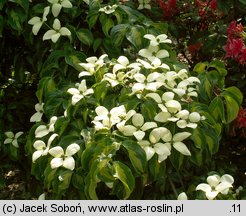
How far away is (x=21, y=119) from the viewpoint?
2434 mm

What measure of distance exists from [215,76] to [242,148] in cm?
77

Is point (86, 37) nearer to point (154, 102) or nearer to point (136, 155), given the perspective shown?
point (154, 102)

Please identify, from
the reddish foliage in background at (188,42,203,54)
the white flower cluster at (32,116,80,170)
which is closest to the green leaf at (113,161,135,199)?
the white flower cluster at (32,116,80,170)

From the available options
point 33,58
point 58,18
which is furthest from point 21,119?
point 58,18

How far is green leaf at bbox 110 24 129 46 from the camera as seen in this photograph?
1.91m

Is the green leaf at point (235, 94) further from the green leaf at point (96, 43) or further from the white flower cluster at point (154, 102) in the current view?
the green leaf at point (96, 43)

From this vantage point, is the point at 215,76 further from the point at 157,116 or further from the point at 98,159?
the point at 98,159

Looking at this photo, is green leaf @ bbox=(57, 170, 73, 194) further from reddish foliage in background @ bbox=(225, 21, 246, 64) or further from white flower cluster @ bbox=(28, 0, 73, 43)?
reddish foliage in background @ bbox=(225, 21, 246, 64)

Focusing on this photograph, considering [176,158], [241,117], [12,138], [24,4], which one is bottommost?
[12,138]

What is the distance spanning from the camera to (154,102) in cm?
161

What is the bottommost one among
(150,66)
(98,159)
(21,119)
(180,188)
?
(21,119)

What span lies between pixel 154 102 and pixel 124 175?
28 cm

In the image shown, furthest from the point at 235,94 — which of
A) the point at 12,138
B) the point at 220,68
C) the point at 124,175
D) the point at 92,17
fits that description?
the point at 12,138

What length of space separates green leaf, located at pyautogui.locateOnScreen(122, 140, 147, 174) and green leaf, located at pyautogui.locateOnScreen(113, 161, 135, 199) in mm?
33
